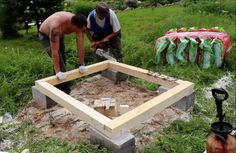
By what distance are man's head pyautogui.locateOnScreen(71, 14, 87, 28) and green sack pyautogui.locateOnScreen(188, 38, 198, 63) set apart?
2.21 meters

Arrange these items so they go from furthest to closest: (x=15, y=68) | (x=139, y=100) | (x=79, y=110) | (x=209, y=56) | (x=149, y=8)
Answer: (x=149, y=8)
(x=209, y=56)
(x=15, y=68)
(x=139, y=100)
(x=79, y=110)

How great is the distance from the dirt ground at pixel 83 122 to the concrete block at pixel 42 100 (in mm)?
55

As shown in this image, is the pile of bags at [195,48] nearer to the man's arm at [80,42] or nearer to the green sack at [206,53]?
the green sack at [206,53]

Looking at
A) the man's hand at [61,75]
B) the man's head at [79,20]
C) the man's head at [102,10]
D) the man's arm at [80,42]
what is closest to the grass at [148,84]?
the man's hand at [61,75]

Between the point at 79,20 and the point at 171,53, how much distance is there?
2.25 metres

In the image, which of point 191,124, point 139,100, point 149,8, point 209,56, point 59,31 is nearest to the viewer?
point 191,124

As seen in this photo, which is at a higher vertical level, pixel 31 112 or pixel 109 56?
pixel 109 56

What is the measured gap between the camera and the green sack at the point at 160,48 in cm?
570

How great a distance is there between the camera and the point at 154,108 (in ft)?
11.3

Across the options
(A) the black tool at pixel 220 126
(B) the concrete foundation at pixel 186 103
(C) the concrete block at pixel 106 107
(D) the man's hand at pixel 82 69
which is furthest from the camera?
(D) the man's hand at pixel 82 69

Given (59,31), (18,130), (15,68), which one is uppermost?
(59,31)

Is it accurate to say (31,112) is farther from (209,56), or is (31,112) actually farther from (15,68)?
(209,56)

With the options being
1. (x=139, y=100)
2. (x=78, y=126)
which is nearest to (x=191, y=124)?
(x=139, y=100)

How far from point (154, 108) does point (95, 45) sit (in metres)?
1.95
